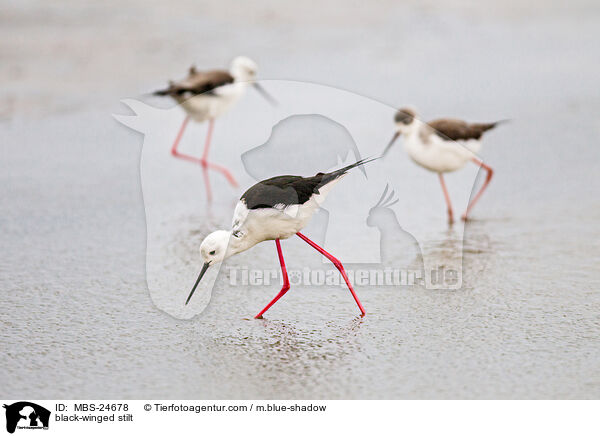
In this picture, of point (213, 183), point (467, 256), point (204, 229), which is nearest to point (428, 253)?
point (467, 256)

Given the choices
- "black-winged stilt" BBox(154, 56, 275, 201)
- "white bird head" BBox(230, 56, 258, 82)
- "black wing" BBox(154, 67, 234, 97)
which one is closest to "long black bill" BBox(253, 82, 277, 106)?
"black-winged stilt" BBox(154, 56, 275, 201)

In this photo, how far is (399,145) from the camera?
6629mm

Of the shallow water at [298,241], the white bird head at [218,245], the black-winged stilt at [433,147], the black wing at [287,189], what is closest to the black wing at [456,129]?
the black-winged stilt at [433,147]

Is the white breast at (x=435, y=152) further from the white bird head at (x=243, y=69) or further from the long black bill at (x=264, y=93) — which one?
the white bird head at (x=243, y=69)

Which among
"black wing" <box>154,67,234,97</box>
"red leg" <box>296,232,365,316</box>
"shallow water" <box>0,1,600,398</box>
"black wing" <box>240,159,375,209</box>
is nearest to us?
"shallow water" <box>0,1,600,398</box>

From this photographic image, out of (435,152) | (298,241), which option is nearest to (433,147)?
(435,152)

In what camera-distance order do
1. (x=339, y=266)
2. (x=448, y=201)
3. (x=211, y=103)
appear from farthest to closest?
(x=211, y=103) < (x=448, y=201) < (x=339, y=266)

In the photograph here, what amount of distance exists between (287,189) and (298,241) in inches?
55.5

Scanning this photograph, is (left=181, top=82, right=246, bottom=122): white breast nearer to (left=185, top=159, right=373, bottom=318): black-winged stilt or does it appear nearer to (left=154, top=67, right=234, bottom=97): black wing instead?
(left=154, top=67, right=234, bottom=97): black wing

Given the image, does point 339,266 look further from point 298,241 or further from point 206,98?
point 206,98
